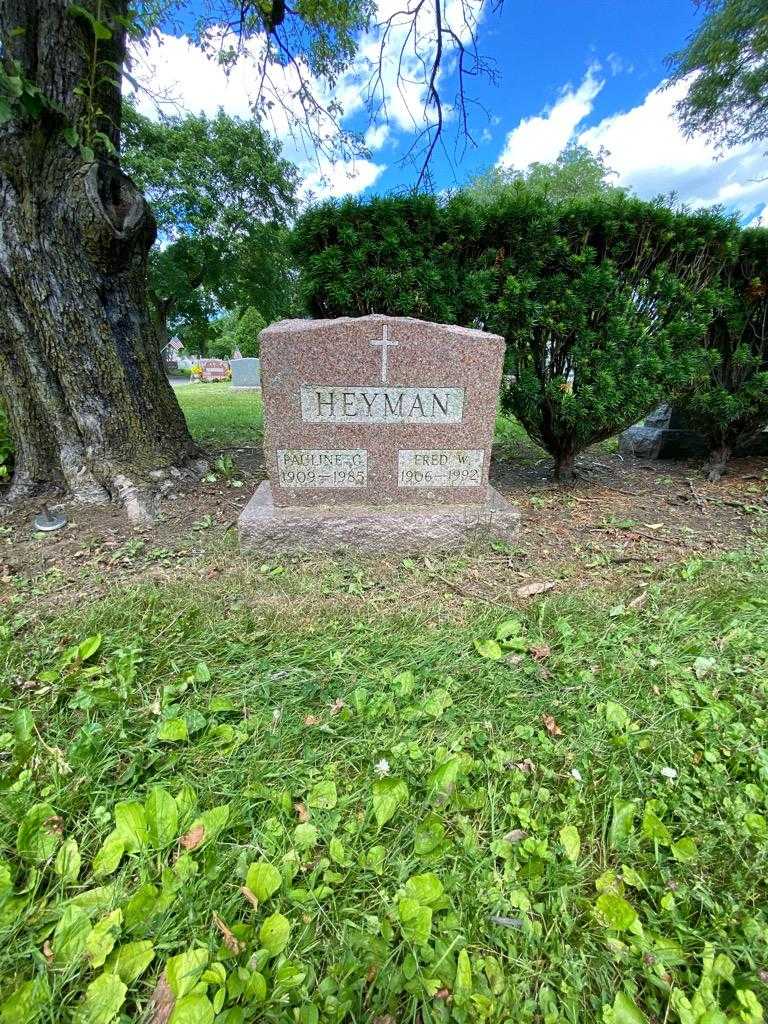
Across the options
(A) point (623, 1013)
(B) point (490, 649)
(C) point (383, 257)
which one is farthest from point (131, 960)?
(C) point (383, 257)

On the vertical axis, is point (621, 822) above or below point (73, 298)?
below

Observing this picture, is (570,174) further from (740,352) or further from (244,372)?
(740,352)

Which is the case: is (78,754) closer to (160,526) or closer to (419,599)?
(419,599)

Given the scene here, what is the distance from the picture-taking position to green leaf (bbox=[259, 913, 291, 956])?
954 millimetres

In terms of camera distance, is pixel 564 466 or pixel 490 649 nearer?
pixel 490 649

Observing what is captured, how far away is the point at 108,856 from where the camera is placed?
1.11 meters

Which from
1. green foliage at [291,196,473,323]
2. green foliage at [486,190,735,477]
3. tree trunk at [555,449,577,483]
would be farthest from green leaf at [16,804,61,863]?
tree trunk at [555,449,577,483]

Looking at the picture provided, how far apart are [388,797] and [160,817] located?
0.63 m

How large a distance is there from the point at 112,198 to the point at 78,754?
3339 millimetres

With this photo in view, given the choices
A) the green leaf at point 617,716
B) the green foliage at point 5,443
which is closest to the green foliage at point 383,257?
the green foliage at point 5,443

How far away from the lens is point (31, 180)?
2723mm

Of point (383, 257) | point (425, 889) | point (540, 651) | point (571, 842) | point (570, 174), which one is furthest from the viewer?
point (570, 174)

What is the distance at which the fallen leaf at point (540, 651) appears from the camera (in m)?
1.88

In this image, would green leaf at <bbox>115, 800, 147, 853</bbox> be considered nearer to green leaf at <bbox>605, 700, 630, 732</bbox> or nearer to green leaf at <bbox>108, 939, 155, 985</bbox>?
green leaf at <bbox>108, 939, 155, 985</bbox>
